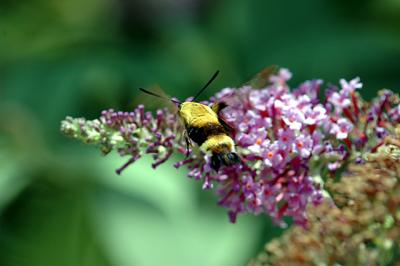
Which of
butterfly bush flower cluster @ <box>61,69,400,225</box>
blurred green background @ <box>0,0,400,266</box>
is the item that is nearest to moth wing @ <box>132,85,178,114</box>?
butterfly bush flower cluster @ <box>61,69,400,225</box>

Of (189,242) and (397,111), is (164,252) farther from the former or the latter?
(397,111)

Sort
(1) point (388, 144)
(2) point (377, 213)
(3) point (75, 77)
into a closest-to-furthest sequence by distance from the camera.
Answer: (2) point (377, 213)
(1) point (388, 144)
(3) point (75, 77)

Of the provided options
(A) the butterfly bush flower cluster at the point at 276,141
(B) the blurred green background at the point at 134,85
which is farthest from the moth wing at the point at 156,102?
(B) the blurred green background at the point at 134,85

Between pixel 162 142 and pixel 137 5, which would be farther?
pixel 137 5

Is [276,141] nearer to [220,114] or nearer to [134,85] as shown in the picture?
[220,114]

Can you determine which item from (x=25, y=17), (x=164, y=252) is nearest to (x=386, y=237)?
(x=164, y=252)

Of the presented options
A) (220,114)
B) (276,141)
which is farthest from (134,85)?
(276,141)
